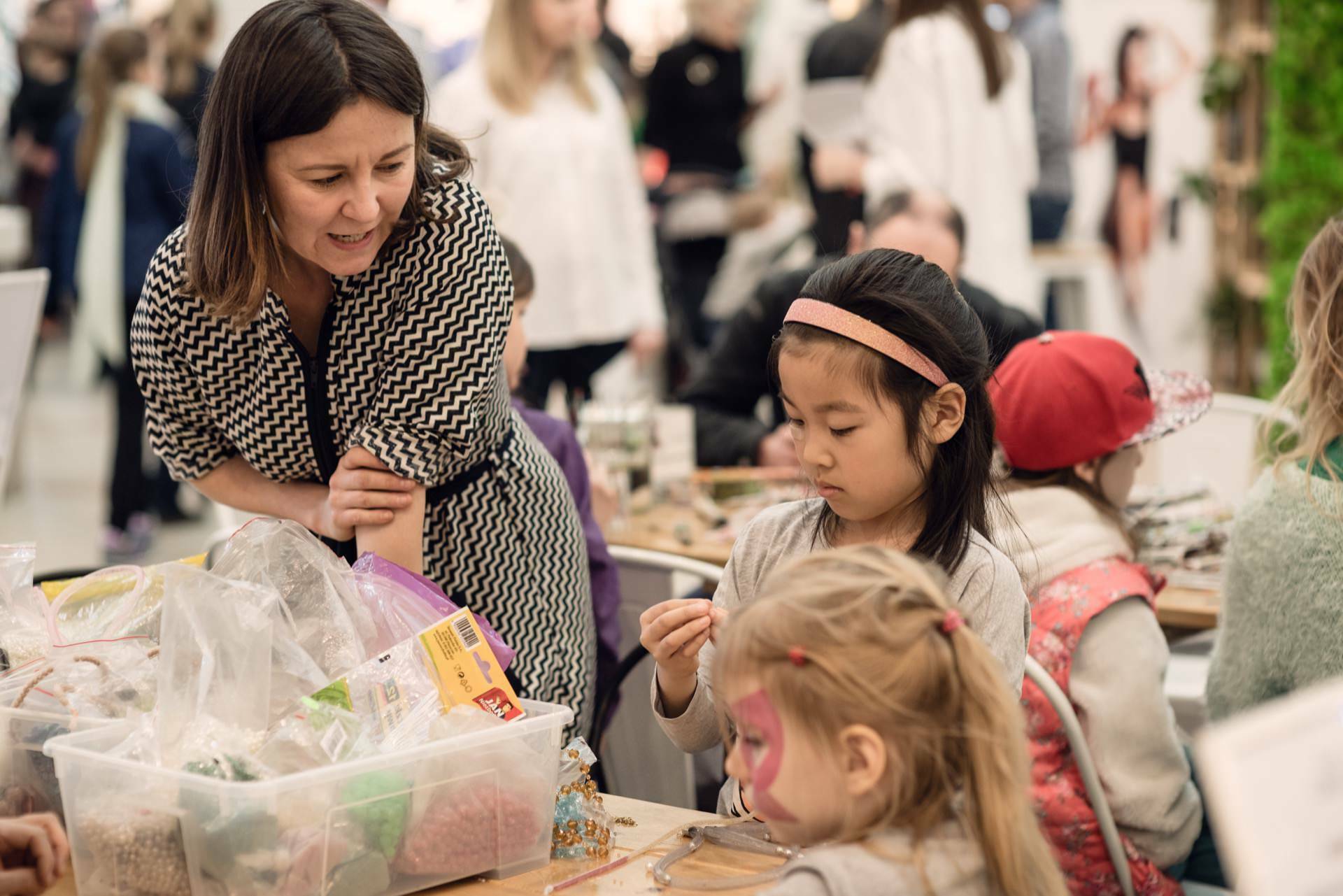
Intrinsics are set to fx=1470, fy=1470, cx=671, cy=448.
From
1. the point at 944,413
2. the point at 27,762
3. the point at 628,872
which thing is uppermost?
the point at 944,413

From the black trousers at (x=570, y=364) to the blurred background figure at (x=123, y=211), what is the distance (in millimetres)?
1839

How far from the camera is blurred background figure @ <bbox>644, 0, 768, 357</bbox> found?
6469 millimetres

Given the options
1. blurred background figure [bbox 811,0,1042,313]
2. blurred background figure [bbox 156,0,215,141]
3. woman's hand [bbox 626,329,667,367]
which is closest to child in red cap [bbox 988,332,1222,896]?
blurred background figure [bbox 811,0,1042,313]

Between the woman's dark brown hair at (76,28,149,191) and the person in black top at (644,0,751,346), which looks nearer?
the woman's dark brown hair at (76,28,149,191)

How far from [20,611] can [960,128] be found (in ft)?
10.8

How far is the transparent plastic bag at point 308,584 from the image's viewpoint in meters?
1.49

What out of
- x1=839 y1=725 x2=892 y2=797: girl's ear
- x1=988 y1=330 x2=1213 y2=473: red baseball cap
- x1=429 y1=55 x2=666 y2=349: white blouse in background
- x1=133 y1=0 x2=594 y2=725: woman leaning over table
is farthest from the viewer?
x1=429 y1=55 x2=666 y2=349: white blouse in background

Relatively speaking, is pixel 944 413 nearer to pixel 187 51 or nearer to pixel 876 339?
pixel 876 339

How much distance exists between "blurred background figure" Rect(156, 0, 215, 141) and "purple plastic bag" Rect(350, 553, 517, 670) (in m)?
4.32

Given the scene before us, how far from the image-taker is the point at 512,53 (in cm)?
405

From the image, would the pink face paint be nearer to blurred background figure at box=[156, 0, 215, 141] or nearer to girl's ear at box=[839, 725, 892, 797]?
girl's ear at box=[839, 725, 892, 797]

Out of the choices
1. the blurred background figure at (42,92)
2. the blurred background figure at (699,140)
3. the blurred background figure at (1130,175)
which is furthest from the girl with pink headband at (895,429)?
the blurred background figure at (42,92)

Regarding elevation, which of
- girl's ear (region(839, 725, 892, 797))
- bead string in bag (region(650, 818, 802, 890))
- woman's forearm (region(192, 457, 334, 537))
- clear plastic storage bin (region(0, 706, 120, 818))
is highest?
woman's forearm (region(192, 457, 334, 537))

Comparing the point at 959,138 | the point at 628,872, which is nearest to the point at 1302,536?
the point at 628,872
